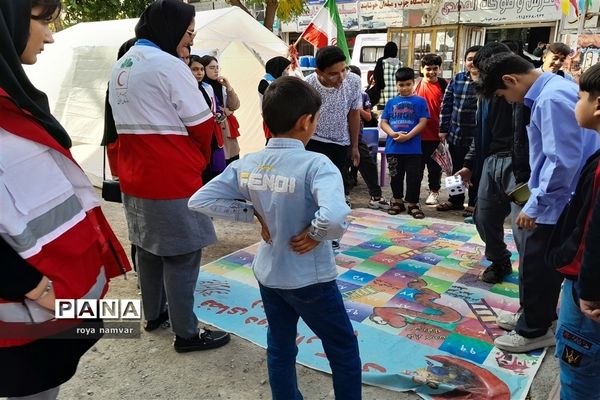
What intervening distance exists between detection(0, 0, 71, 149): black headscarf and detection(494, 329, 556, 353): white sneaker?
254 cm

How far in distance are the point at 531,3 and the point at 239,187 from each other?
15948 millimetres

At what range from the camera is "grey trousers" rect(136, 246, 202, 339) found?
2.60 m

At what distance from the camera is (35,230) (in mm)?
1253

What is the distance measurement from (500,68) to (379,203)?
3425 millimetres

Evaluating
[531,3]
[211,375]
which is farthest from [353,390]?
[531,3]

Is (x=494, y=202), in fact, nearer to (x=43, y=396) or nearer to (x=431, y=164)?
(x=431, y=164)

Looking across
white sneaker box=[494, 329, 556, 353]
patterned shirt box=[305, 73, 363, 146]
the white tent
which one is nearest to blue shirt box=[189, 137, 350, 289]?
white sneaker box=[494, 329, 556, 353]

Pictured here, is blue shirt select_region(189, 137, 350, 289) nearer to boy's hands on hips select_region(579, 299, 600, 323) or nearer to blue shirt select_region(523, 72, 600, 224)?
boy's hands on hips select_region(579, 299, 600, 323)

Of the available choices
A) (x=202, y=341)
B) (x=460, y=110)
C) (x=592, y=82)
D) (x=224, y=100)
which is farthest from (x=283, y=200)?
(x=460, y=110)

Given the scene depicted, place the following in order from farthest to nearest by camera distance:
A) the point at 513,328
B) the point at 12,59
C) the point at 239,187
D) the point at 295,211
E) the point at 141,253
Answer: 1. the point at 513,328
2. the point at 141,253
3. the point at 239,187
4. the point at 295,211
5. the point at 12,59

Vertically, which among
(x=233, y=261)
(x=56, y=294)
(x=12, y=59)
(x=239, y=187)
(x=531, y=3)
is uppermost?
(x=531, y=3)

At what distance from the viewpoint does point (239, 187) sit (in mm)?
1904

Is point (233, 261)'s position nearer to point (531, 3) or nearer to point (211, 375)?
point (211, 375)

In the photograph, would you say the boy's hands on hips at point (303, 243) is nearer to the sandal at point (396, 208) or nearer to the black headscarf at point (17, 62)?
the black headscarf at point (17, 62)
